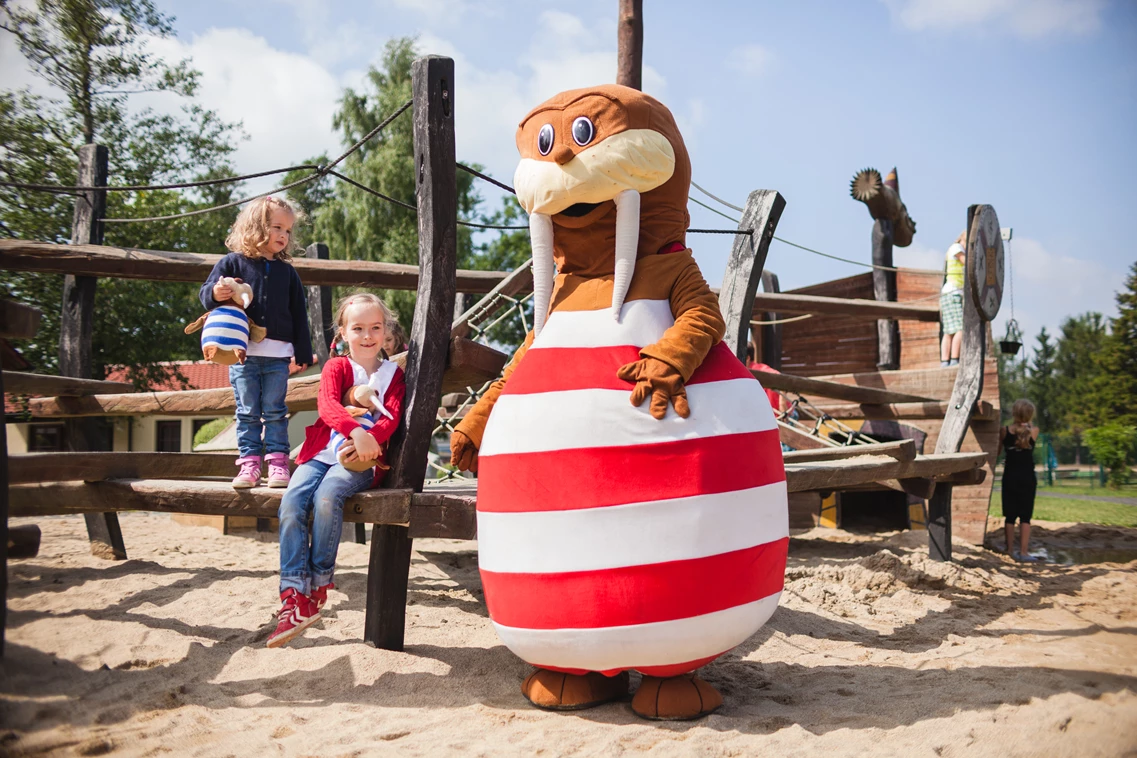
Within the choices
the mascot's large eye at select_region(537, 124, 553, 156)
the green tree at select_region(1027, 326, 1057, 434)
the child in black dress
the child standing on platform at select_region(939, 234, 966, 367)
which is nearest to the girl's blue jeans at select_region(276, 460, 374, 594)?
the mascot's large eye at select_region(537, 124, 553, 156)

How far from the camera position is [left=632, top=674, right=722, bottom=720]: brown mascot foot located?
2.55 metres

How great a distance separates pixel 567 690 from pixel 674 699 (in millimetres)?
354

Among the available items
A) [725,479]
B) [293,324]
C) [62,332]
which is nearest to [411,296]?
[62,332]

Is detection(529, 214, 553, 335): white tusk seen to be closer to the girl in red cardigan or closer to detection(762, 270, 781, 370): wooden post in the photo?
the girl in red cardigan

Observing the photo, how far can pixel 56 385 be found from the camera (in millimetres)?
4566

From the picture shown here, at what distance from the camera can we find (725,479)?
241 centimetres

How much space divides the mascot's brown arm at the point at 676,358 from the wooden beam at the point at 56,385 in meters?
3.10

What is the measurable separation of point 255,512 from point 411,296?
16920 mm

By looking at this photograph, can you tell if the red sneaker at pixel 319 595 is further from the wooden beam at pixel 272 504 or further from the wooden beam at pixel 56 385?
the wooden beam at pixel 56 385

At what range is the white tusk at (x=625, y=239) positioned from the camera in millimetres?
2689

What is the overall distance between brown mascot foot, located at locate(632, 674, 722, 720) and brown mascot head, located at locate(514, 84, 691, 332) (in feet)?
4.00

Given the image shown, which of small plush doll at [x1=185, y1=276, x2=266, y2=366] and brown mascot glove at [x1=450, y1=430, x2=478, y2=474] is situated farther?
small plush doll at [x1=185, y1=276, x2=266, y2=366]

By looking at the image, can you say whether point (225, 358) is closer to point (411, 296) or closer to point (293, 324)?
point (293, 324)

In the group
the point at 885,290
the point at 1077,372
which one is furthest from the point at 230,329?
the point at 1077,372
